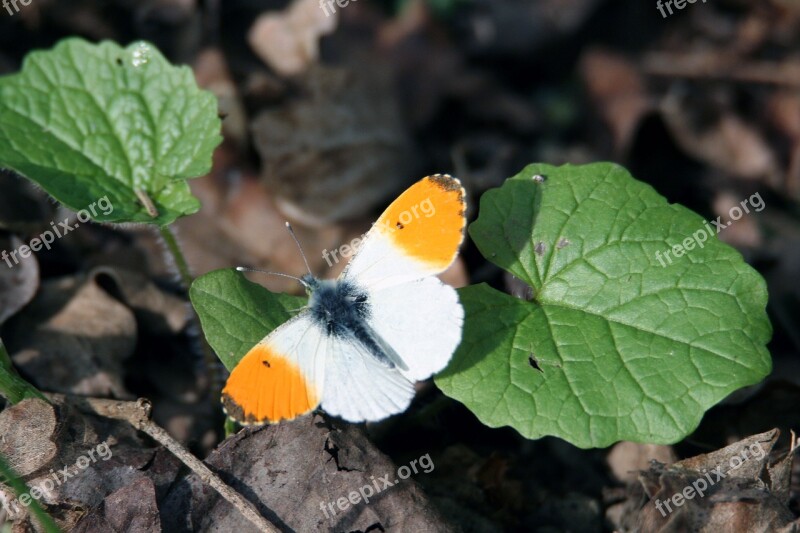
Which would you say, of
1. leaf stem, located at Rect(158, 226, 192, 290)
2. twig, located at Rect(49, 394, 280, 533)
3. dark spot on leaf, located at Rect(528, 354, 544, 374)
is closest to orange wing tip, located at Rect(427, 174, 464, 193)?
dark spot on leaf, located at Rect(528, 354, 544, 374)

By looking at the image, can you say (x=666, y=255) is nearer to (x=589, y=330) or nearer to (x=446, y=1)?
(x=589, y=330)

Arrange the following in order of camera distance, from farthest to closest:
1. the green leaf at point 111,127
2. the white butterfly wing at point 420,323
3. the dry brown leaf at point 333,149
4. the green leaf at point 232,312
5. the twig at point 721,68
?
1. the twig at point 721,68
2. the dry brown leaf at point 333,149
3. the green leaf at point 111,127
4. the green leaf at point 232,312
5. the white butterfly wing at point 420,323

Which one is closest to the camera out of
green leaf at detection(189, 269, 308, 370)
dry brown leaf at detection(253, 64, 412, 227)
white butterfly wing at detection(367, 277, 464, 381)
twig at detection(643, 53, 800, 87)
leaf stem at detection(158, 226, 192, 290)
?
white butterfly wing at detection(367, 277, 464, 381)

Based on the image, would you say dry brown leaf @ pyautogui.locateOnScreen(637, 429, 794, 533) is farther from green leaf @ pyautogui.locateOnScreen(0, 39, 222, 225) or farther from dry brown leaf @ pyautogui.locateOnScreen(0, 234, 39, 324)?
dry brown leaf @ pyautogui.locateOnScreen(0, 234, 39, 324)

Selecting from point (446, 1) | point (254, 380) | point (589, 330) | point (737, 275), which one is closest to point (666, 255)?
point (737, 275)

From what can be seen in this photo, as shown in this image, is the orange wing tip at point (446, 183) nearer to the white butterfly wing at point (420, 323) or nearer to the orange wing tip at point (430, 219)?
the orange wing tip at point (430, 219)

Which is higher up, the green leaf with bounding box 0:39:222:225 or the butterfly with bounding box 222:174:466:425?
the green leaf with bounding box 0:39:222:225

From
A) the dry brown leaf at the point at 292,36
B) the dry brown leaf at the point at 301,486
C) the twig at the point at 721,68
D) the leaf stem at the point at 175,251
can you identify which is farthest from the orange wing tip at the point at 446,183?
the twig at the point at 721,68

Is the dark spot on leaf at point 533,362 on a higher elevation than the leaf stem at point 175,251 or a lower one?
lower
